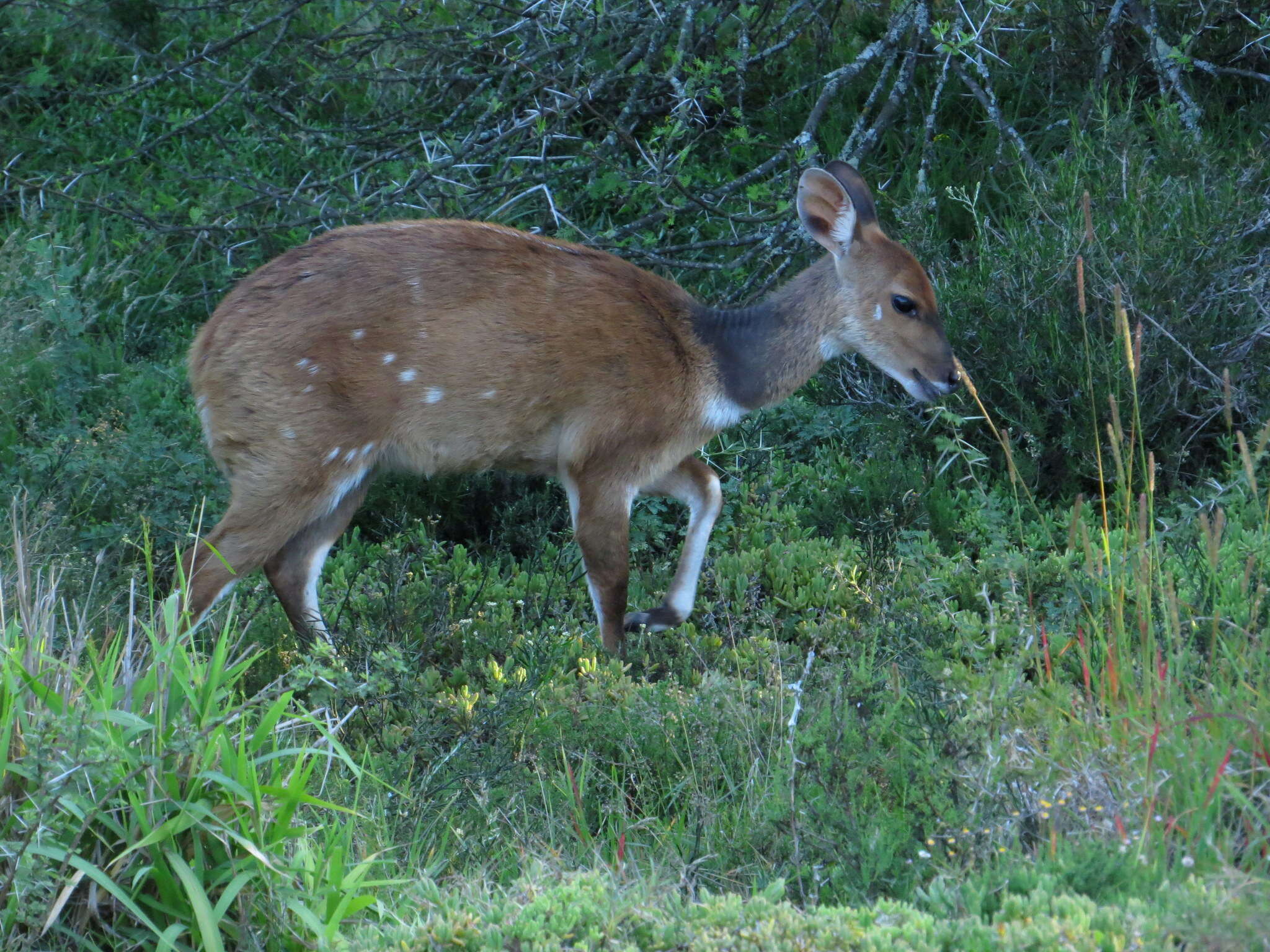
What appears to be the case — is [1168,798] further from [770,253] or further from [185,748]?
[770,253]

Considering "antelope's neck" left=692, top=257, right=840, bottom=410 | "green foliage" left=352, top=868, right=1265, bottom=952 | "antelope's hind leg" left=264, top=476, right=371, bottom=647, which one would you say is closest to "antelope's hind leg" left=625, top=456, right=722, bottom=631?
"antelope's neck" left=692, top=257, right=840, bottom=410

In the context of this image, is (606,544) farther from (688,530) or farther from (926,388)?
(926,388)

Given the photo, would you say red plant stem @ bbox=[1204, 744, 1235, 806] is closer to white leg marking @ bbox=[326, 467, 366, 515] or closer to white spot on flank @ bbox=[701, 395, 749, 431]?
white spot on flank @ bbox=[701, 395, 749, 431]

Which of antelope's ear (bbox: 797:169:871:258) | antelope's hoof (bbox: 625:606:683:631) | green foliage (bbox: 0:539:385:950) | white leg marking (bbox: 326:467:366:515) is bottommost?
antelope's hoof (bbox: 625:606:683:631)

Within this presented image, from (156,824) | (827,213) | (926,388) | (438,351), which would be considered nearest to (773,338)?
(827,213)

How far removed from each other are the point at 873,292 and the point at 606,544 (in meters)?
1.52

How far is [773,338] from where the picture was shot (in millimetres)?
6105

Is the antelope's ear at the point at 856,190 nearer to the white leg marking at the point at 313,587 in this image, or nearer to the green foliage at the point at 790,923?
the white leg marking at the point at 313,587

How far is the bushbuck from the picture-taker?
527 centimetres

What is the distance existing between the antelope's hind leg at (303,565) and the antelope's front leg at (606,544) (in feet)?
2.80

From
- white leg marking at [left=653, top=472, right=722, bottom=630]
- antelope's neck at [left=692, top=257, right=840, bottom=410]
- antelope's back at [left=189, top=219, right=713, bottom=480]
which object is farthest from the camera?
antelope's neck at [left=692, top=257, right=840, bottom=410]

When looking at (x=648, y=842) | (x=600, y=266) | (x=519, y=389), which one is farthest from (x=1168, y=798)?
(x=600, y=266)

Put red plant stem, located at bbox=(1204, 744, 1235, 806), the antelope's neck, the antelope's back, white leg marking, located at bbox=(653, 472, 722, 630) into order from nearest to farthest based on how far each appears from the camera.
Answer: red plant stem, located at bbox=(1204, 744, 1235, 806) → the antelope's back → white leg marking, located at bbox=(653, 472, 722, 630) → the antelope's neck

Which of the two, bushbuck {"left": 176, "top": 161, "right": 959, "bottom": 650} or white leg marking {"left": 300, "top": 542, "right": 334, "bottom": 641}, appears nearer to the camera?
bushbuck {"left": 176, "top": 161, "right": 959, "bottom": 650}
